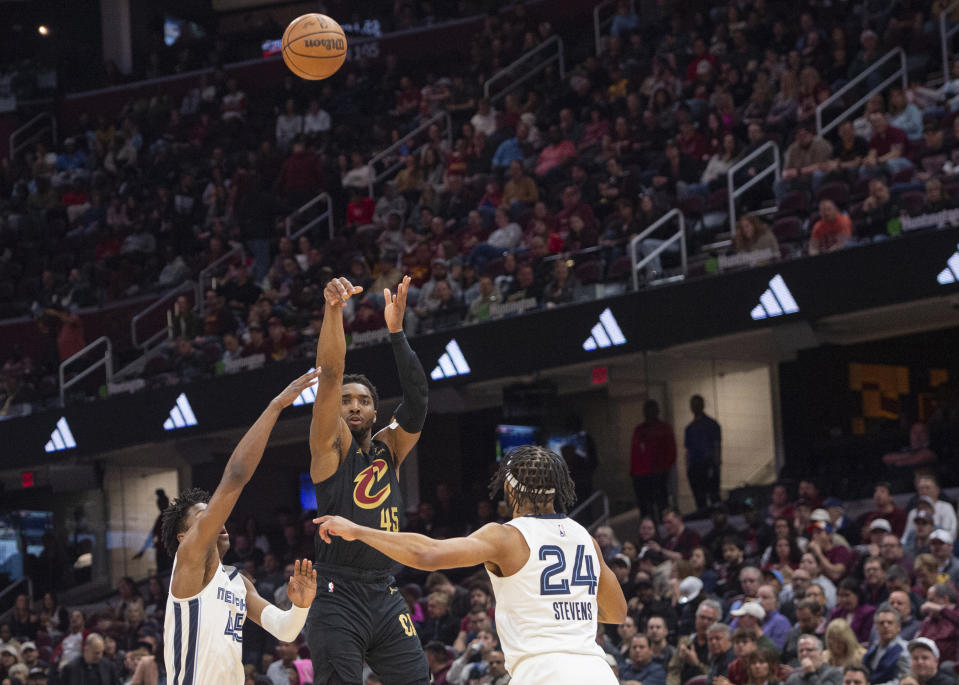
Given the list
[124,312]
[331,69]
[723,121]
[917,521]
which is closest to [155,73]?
[124,312]

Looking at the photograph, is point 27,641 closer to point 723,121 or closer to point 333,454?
point 723,121

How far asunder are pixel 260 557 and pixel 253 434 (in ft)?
43.8

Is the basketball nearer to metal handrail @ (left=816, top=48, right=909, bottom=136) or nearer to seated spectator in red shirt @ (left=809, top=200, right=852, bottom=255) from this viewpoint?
seated spectator in red shirt @ (left=809, top=200, right=852, bottom=255)

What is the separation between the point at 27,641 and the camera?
60.7 ft

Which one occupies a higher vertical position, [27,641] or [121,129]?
[121,129]

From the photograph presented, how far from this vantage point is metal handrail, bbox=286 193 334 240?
21.5 metres

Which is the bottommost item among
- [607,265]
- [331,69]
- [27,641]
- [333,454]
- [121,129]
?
[27,641]

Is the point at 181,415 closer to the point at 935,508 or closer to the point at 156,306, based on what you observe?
the point at 156,306

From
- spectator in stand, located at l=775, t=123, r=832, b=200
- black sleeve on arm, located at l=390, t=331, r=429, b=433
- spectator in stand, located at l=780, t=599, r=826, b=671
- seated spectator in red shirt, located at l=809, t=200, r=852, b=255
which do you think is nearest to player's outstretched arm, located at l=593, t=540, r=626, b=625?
black sleeve on arm, located at l=390, t=331, r=429, b=433

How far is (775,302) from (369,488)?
8.51 meters

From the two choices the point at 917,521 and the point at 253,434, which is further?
the point at 917,521

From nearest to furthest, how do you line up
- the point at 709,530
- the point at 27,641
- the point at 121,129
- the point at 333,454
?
the point at 333,454 → the point at 709,530 → the point at 27,641 → the point at 121,129

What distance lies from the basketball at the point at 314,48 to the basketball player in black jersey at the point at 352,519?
588cm

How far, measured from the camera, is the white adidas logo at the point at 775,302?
14.3 metres
